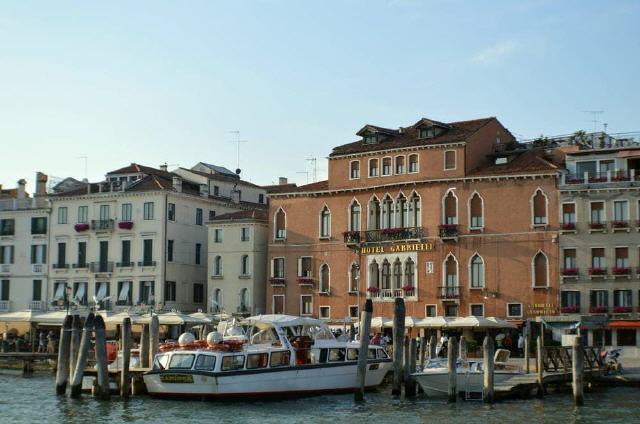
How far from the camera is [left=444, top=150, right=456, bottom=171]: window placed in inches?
2200

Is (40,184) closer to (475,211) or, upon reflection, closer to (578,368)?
(475,211)

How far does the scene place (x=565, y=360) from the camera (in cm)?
4128

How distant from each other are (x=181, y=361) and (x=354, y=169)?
24235mm

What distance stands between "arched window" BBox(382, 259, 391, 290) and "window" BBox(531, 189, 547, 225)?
8.59 metres

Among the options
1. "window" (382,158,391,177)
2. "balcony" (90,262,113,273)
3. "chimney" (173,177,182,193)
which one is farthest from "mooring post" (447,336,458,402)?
"balcony" (90,262,113,273)

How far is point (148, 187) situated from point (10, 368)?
1556 cm

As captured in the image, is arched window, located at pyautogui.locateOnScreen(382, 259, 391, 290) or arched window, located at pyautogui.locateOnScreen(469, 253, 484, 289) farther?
arched window, located at pyautogui.locateOnScreen(382, 259, 391, 290)

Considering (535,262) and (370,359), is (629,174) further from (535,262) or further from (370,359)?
(370,359)

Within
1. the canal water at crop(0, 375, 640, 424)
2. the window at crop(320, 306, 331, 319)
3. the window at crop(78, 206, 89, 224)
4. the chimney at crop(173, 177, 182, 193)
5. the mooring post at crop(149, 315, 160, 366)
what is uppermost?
the chimney at crop(173, 177, 182, 193)

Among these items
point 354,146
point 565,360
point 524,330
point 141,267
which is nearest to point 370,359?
point 565,360

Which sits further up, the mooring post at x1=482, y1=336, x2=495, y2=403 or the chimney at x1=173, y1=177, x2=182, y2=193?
the chimney at x1=173, y1=177, x2=182, y2=193

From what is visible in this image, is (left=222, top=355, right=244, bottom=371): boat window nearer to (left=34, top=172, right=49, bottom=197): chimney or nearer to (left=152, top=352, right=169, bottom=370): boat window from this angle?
(left=152, top=352, right=169, bottom=370): boat window

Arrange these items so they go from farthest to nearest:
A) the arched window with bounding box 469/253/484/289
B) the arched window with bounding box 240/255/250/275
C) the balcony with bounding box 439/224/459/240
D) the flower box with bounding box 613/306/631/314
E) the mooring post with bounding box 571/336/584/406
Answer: the arched window with bounding box 240/255/250/275, the balcony with bounding box 439/224/459/240, the arched window with bounding box 469/253/484/289, the flower box with bounding box 613/306/631/314, the mooring post with bounding box 571/336/584/406

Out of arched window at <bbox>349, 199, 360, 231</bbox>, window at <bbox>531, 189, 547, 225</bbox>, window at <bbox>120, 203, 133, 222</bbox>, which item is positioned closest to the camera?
window at <bbox>531, 189, 547, 225</bbox>
